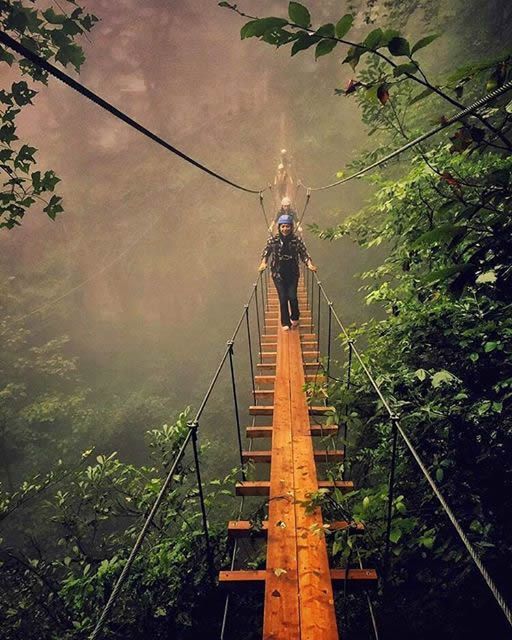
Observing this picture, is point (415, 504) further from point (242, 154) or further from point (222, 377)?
point (242, 154)

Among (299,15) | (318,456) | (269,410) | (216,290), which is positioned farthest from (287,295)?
(216,290)

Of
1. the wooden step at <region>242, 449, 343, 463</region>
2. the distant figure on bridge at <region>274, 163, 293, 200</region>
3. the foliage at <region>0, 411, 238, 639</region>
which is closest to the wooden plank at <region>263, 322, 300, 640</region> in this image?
the wooden step at <region>242, 449, 343, 463</region>

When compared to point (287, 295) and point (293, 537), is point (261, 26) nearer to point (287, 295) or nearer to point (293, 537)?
point (293, 537)

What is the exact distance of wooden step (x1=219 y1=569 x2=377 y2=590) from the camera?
183 centimetres

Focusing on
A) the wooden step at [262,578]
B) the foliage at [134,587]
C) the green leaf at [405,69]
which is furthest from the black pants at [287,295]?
the green leaf at [405,69]

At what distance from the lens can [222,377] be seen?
12664mm

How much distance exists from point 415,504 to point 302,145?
17.1 meters

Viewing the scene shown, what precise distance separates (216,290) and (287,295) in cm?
1098

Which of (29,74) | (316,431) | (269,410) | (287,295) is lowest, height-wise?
(316,431)

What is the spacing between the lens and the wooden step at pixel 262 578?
6.00ft

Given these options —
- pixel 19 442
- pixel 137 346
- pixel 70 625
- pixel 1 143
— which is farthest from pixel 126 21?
pixel 70 625

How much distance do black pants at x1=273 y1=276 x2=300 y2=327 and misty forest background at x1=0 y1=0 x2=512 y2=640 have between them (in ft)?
2.89

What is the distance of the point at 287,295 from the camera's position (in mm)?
4984

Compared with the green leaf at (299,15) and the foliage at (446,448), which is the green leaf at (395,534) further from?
the green leaf at (299,15)
